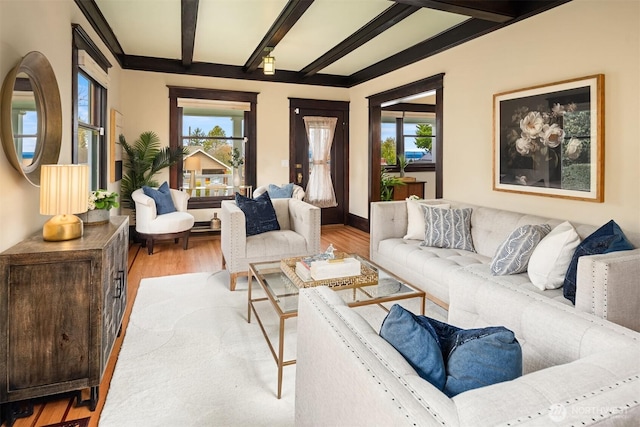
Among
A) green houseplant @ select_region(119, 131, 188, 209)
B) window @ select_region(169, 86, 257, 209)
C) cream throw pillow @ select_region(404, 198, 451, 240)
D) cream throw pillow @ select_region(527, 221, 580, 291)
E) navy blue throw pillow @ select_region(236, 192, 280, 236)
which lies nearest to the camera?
cream throw pillow @ select_region(527, 221, 580, 291)

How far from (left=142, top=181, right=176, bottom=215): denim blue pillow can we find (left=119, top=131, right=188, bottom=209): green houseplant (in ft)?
1.17

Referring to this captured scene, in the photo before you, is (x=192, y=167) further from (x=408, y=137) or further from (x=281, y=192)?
(x=408, y=137)

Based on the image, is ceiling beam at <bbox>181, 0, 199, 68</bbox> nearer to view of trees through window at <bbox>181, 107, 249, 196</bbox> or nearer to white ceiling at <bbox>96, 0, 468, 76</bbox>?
white ceiling at <bbox>96, 0, 468, 76</bbox>

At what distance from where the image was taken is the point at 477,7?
3.23m

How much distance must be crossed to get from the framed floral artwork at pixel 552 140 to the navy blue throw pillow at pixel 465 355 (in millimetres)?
2520

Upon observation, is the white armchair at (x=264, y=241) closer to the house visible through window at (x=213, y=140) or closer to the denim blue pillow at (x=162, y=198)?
the denim blue pillow at (x=162, y=198)

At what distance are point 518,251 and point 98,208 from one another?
2.89 m

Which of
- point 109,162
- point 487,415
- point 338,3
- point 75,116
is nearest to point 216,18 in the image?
point 338,3

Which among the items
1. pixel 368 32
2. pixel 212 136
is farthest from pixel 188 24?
pixel 212 136

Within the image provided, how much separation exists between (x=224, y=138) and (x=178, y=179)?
40.0 inches

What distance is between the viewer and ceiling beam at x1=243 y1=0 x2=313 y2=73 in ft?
11.5

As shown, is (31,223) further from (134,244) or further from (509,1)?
(509,1)

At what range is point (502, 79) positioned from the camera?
3676mm

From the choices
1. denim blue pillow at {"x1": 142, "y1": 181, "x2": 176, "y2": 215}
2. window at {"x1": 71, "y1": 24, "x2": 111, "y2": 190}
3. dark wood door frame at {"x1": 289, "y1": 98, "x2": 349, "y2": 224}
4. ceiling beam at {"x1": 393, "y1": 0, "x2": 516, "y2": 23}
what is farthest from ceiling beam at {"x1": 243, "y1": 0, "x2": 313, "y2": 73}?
denim blue pillow at {"x1": 142, "y1": 181, "x2": 176, "y2": 215}
